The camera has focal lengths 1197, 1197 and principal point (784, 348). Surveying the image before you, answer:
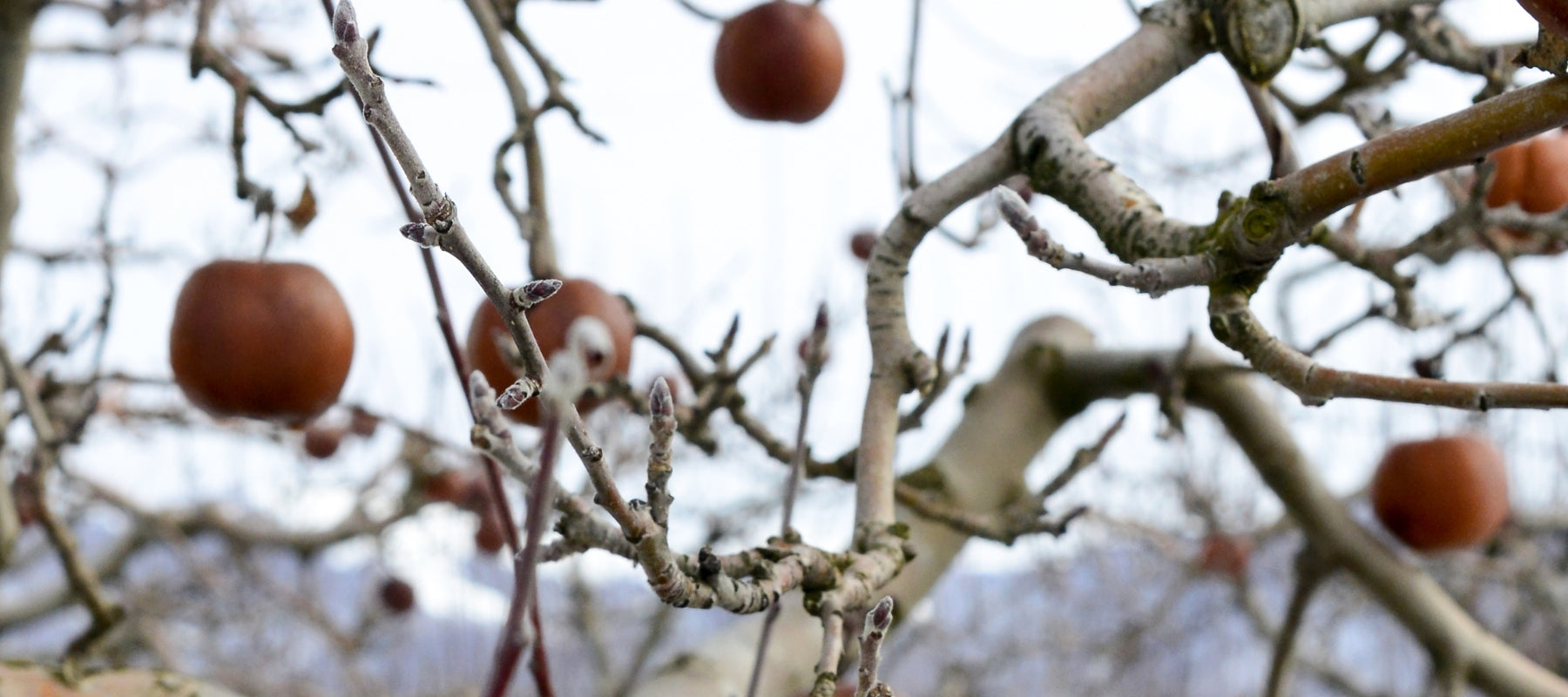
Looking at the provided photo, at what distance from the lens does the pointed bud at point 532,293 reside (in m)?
0.31

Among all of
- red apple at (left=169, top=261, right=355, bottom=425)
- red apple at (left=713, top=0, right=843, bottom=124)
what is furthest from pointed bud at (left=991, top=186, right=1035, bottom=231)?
red apple at (left=713, top=0, right=843, bottom=124)

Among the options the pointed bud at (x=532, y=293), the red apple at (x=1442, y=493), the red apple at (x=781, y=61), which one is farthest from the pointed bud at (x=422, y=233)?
the red apple at (x=1442, y=493)

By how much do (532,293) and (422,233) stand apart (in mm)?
32

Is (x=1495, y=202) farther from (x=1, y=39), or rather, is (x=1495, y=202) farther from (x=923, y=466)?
(x=1, y=39)

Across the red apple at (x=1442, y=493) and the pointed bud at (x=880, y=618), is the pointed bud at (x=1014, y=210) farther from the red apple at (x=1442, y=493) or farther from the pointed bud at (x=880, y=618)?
the red apple at (x=1442, y=493)

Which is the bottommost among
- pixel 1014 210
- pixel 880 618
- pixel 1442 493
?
pixel 880 618

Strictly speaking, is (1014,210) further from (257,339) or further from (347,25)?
(257,339)

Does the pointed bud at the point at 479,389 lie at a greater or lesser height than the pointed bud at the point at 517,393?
lesser

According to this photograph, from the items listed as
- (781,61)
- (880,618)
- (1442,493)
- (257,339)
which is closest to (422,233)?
(880,618)

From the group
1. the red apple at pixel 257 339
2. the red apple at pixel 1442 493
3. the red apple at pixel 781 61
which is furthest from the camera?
the red apple at pixel 1442 493

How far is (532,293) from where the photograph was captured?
319mm

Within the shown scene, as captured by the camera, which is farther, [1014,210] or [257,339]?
[257,339]

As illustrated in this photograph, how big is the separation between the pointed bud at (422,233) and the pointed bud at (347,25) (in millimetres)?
48

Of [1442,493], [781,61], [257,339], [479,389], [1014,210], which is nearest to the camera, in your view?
Answer: [479,389]
